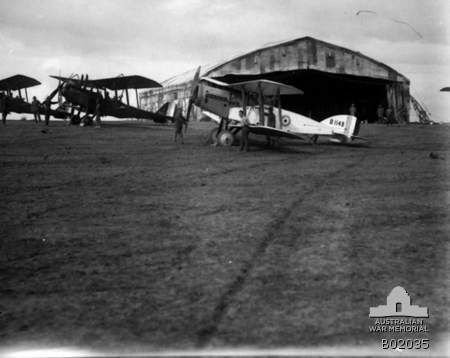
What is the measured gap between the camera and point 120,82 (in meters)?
25.7

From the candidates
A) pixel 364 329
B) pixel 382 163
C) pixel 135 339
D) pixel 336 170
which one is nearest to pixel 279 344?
pixel 364 329

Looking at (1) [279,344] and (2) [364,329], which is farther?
(2) [364,329]

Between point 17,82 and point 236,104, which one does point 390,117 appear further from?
point 17,82

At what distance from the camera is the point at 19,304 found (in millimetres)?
3377

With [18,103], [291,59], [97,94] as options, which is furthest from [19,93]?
[291,59]

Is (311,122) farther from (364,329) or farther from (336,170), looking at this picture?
(364,329)

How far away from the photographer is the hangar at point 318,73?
1270 inches

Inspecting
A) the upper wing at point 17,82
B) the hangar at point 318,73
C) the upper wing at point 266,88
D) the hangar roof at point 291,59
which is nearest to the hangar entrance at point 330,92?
the hangar at point 318,73

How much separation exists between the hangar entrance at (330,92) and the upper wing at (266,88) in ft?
57.7

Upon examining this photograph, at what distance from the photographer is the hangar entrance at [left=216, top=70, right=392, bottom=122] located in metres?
34.6

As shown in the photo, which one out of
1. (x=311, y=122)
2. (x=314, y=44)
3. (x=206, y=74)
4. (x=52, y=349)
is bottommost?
(x=52, y=349)

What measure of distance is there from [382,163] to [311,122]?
6.25 meters

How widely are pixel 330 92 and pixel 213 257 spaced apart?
4023cm

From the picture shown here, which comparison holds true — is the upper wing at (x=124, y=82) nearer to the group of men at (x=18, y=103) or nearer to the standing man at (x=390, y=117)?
the group of men at (x=18, y=103)
